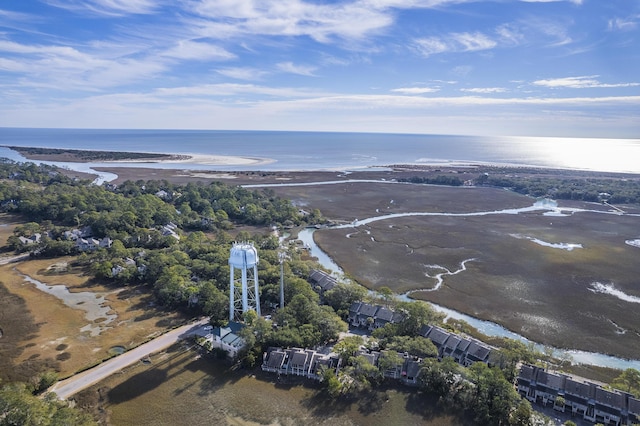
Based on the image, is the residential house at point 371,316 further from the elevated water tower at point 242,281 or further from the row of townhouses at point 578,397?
the row of townhouses at point 578,397

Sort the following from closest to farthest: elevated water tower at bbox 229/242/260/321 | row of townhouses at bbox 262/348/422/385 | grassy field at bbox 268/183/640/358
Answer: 1. row of townhouses at bbox 262/348/422/385
2. elevated water tower at bbox 229/242/260/321
3. grassy field at bbox 268/183/640/358

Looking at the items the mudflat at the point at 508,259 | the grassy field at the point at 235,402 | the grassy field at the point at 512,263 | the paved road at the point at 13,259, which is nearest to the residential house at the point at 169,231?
the paved road at the point at 13,259

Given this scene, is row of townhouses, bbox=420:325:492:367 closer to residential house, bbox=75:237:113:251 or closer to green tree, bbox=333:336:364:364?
green tree, bbox=333:336:364:364

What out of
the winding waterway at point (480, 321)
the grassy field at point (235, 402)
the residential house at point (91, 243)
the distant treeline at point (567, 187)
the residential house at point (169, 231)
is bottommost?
the grassy field at point (235, 402)

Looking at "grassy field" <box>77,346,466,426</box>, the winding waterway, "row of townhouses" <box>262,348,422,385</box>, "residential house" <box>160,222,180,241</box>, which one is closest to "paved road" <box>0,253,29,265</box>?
"residential house" <box>160,222,180,241</box>

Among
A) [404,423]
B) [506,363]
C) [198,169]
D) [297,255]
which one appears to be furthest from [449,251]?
[198,169]

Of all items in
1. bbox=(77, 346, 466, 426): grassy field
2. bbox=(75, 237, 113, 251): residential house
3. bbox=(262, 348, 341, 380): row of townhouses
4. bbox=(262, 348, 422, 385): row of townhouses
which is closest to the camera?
bbox=(77, 346, 466, 426): grassy field

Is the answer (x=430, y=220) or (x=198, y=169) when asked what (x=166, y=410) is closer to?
(x=430, y=220)
